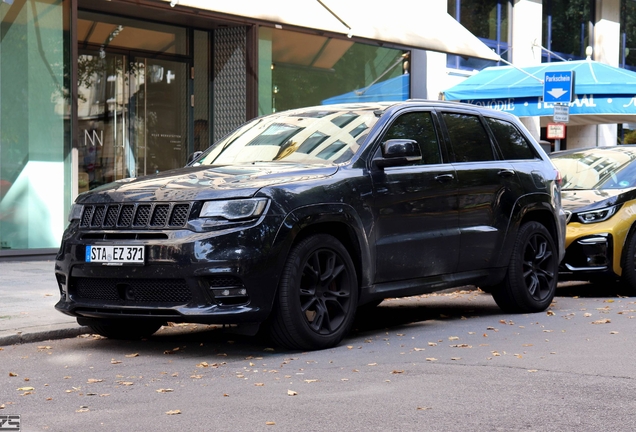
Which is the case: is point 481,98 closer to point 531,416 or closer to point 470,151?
point 470,151

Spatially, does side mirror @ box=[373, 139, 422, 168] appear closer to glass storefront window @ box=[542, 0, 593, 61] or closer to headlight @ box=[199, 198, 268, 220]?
headlight @ box=[199, 198, 268, 220]

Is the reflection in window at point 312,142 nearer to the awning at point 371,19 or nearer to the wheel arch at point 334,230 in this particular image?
the wheel arch at point 334,230

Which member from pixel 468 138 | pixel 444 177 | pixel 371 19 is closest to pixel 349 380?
pixel 444 177

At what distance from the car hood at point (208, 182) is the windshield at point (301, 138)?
26 cm

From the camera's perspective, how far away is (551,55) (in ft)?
82.1

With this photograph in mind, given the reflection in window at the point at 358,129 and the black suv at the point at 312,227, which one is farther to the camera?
the reflection in window at the point at 358,129

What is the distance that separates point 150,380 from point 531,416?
7.43 feet

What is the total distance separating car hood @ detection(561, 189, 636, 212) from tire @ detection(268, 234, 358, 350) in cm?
460

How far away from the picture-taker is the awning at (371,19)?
1523 centimetres

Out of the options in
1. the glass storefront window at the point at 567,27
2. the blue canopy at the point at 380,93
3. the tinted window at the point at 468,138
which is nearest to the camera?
the tinted window at the point at 468,138

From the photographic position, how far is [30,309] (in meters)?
8.84

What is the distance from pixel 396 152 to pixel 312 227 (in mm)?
907

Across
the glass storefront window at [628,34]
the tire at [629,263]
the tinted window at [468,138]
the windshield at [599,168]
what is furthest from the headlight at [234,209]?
the glass storefront window at [628,34]

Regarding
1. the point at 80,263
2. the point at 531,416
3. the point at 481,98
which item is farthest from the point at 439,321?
the point at 481,98
